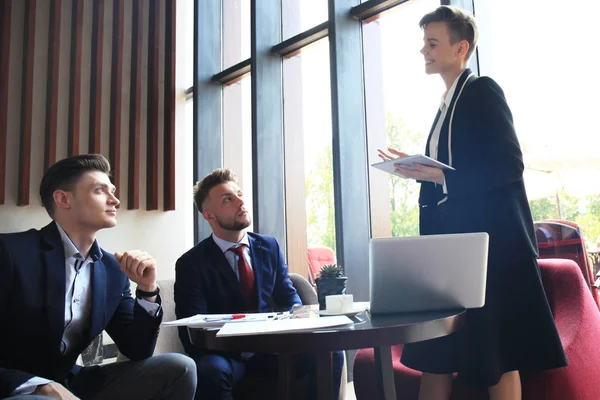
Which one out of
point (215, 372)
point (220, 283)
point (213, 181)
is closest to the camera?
point (215, 372)

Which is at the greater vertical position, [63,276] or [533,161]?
[533,161]

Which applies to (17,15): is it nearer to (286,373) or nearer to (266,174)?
(266,174)

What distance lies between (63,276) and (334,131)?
2314 mm

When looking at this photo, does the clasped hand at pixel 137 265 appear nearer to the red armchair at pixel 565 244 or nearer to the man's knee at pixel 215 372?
the man's knee at pixel 215 372

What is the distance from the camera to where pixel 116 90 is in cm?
476

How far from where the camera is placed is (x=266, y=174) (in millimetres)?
4359

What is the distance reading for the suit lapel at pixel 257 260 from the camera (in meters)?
2.36

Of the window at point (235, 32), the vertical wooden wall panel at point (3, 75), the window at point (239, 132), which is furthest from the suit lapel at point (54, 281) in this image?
the window at point (235, 32)

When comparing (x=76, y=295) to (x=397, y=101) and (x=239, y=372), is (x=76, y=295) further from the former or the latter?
(x=397, y=101)

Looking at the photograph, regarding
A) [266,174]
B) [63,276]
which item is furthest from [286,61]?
[63,276]

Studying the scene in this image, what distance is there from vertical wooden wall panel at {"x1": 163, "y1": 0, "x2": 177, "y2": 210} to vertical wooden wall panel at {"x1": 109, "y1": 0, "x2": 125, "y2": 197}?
44 centimetres

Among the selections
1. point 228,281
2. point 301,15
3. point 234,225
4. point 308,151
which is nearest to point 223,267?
point 228,281

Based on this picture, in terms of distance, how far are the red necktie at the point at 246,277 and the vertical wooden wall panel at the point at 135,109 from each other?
2.61 meters

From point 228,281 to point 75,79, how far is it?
122 inches
